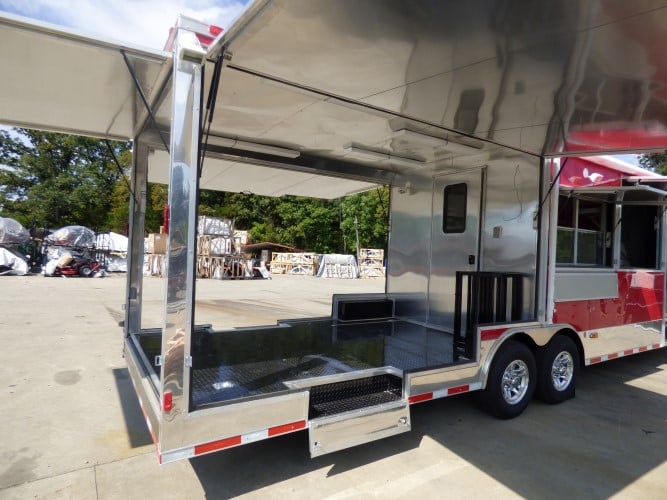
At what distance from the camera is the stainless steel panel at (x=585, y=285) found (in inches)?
189

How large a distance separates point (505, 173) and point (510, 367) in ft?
7.28

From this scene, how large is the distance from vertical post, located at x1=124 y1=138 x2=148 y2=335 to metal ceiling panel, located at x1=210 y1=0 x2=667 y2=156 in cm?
134

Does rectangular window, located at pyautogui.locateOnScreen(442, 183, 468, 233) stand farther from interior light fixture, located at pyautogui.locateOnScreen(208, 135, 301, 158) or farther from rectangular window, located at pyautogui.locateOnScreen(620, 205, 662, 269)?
rectangular window, located at pyautogui.locateOnScreen(620, 205, 662, 269)

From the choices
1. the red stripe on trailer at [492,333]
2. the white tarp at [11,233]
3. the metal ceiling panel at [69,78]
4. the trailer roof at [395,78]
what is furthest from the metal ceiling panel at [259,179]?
the white tarp at [11,233]

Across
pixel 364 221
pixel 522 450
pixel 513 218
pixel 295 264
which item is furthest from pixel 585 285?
Result: pixel 364 221

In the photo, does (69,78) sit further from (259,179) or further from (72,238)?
(72,238)

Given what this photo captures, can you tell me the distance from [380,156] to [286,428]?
385 centimetres

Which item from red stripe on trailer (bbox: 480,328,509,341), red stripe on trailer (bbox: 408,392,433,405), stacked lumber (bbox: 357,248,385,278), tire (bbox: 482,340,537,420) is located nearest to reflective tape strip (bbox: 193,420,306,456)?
red stripe on trailer (bbox: 408,392,433,405)

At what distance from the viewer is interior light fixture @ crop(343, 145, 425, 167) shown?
17.7 feet

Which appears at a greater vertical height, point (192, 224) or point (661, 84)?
point (661, 84)

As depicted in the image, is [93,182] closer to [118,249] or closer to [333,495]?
[118,249]

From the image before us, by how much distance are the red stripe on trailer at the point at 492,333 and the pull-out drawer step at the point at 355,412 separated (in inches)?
37.0

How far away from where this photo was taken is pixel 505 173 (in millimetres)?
5102

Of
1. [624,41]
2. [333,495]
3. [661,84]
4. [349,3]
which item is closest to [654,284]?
[661,84]
